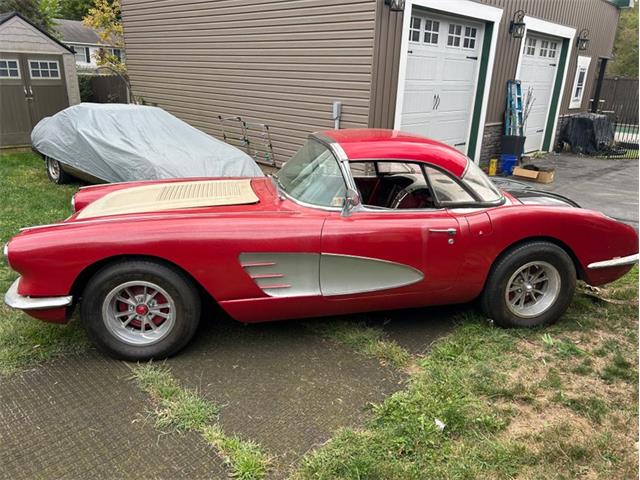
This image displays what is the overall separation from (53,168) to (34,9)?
71.9 feet

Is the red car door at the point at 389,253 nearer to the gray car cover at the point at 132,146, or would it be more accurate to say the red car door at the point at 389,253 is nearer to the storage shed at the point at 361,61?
the gray car cover at the point at 132,146

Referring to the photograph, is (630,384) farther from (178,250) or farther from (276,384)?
(178,250)

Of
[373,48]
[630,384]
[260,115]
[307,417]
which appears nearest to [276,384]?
[307,417]

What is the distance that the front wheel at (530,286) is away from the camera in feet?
11.1

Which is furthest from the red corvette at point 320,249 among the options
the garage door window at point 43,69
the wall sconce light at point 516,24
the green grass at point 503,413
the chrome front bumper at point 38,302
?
the garage door window at point 43,69

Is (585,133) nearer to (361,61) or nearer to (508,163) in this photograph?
(508,163)

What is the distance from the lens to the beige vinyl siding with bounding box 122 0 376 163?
708cm

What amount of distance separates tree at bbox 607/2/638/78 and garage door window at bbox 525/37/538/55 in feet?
91.2

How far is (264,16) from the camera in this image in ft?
27.0

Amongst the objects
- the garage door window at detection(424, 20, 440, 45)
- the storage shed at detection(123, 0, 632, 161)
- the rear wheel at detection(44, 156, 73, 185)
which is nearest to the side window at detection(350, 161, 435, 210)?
the storage shed at detection(123, 0, 632, 161)

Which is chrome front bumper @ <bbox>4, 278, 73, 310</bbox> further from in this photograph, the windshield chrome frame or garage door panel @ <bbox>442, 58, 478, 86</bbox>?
garage door panel @ <bbox>442, 58, 478, 86</bbox>

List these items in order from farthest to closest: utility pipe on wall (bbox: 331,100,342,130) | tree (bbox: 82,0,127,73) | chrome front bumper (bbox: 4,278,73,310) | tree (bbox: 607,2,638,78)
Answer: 1. tree (bbox: 607,2,638,78)
2. tree (bbox: 82,0,127,73)
3. utility pipe on wall (bbox: 331,100,342,130)
4. chrome front bumper (bbox: 4,278,73,310)

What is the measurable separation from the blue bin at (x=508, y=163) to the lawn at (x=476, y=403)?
246 inches

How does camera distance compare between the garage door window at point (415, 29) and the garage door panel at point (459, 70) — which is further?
the garage door panel at point (459, 70)
